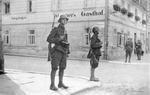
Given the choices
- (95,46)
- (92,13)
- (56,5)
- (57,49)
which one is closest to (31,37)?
(56,5)

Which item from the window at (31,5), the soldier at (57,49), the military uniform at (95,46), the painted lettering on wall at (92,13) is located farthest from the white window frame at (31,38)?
the soldier at (57,49)

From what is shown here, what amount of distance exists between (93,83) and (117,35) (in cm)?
1647

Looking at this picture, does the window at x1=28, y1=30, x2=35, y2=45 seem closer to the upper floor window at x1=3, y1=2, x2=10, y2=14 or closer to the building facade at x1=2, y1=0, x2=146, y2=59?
the building facade at x1=2, y1=0, x2=146, y2=59

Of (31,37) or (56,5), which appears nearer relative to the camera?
(56,5)

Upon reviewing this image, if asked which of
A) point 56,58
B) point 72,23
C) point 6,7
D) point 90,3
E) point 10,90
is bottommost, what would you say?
point 10,90

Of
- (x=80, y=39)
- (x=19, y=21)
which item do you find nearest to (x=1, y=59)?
(x=80, y=39)

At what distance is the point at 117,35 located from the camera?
79.9ft

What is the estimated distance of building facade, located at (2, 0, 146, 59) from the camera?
22.2 m

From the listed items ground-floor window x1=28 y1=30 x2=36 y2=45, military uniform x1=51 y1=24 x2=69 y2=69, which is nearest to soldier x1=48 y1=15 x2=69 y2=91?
military uniform x1=51 y1=24 x2=69 y2=69

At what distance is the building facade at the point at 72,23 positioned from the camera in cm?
2217

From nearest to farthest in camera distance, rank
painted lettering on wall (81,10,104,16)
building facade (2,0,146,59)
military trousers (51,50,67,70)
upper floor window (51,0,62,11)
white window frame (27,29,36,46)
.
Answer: military trousers (51,50,67,70) → painted lettering on wall (81,10,104,16) → building facade (2,0,146,59) → upper floor window (51,0,62,11) → white window frame (27,29,36,46)

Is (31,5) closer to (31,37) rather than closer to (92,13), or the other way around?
(31,37)

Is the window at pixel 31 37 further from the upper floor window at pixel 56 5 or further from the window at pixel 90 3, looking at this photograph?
the window at pixel 90 3

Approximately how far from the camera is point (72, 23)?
23422mm
